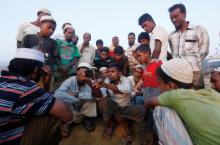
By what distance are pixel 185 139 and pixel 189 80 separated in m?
0.57

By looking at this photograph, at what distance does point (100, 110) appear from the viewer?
5.73 meters

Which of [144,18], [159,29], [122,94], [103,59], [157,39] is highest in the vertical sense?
[144,18]

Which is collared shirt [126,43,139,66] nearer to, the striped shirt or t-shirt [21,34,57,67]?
t-shirt [21,34,57,67]

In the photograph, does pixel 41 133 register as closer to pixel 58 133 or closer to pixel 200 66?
pixel 58 133

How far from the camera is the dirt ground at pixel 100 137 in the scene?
17.9 feet

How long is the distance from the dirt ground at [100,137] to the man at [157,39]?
140cm

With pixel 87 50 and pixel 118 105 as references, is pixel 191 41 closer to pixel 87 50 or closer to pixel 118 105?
pixel 118 105

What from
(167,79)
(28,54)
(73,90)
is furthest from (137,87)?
(28,54)

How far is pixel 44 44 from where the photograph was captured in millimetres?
5555

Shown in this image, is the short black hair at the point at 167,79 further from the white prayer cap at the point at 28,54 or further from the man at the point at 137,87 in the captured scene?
the man at the point at 137,87

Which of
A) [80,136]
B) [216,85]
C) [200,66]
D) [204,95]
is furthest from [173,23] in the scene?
[204,95]

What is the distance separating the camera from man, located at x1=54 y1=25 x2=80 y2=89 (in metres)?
6.29

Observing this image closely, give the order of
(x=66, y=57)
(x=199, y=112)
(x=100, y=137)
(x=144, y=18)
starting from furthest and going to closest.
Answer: (x=66, y=57) < (x=144, y=18) < (x=100, y=137) < (x=199, y=112)

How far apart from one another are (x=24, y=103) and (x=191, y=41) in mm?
3543
